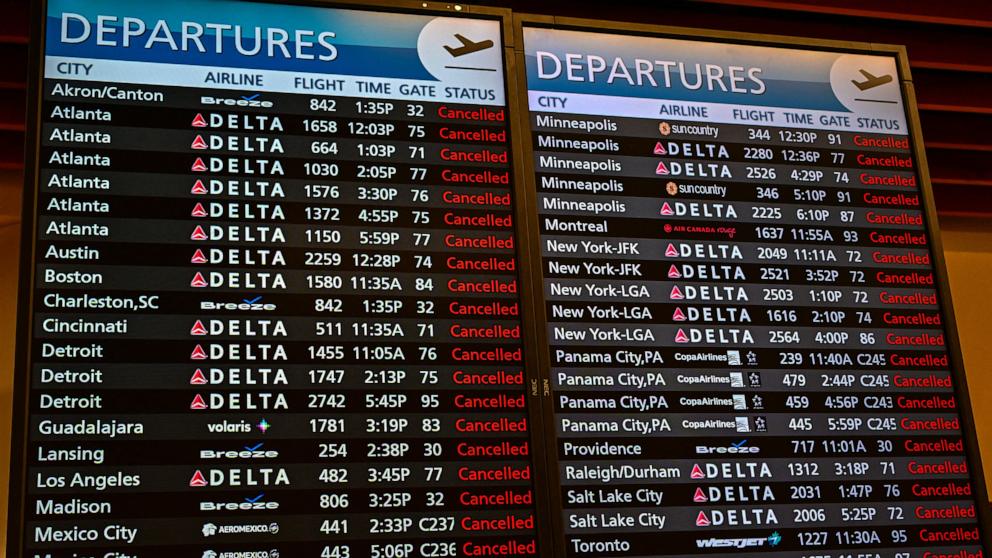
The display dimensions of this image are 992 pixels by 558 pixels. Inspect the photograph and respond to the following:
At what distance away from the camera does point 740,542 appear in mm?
3508

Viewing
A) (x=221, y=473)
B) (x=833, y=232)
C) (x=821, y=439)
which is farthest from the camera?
(x=833, y=232)

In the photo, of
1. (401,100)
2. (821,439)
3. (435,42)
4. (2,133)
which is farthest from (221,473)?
(2,133)

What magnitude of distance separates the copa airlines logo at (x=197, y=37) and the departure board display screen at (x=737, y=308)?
0.77 metres

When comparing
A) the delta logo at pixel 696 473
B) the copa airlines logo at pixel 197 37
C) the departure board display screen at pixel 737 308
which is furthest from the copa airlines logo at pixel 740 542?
the copa airlines logo at pixel 197 37

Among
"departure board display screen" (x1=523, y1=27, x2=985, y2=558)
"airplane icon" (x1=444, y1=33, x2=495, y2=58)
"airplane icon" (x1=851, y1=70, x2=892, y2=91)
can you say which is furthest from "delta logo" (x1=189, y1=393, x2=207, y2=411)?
"airplane icon" (x1=851, y1=70, x2=892, y2=91)

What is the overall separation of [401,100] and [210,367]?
1.12 m

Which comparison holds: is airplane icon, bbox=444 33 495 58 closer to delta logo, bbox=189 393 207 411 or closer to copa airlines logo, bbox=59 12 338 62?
copa airlines logo, bbox=59 12 338 62

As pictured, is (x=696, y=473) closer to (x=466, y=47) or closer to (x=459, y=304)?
(x=459, y=304)

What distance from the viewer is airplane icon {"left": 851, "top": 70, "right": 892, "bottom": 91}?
4.32 metres

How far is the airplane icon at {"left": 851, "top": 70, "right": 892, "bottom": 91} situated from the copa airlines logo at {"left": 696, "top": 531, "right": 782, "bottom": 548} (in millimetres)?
1786

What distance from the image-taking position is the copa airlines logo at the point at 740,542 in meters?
3.47

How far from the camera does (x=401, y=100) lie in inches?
150

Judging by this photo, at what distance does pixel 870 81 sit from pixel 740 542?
1.90 metres

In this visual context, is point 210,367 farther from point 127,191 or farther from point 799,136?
point 799,136
